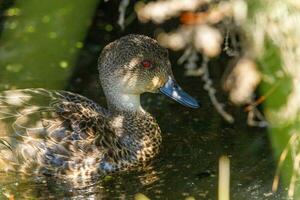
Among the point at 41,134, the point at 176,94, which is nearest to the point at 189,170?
the point at 176,94

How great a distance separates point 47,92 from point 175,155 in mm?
1120

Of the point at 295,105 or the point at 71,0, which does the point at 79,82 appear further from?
the point at 295,105

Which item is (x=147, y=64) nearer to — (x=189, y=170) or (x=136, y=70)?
(x=136, y=70)

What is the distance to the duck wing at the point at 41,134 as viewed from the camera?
6.34 m

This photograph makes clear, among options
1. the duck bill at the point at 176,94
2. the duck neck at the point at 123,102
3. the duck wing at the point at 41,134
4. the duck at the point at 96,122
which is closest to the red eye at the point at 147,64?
the duck at the point at 96,122

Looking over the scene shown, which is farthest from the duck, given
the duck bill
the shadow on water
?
the shadow on water

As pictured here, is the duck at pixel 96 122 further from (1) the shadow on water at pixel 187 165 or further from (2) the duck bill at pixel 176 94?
(1) the shadow on water at pixel 187 165

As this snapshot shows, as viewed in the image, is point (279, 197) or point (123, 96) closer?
point (279, 197)

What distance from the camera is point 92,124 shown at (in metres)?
6.48

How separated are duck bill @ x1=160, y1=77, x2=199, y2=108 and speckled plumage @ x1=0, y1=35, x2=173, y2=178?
2.2 inches

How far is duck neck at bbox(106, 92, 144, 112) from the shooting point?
6.95m

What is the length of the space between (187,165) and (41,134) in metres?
1.12

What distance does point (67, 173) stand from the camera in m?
6.38

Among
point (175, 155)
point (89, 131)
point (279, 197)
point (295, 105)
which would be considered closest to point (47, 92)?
point (89, 131)
